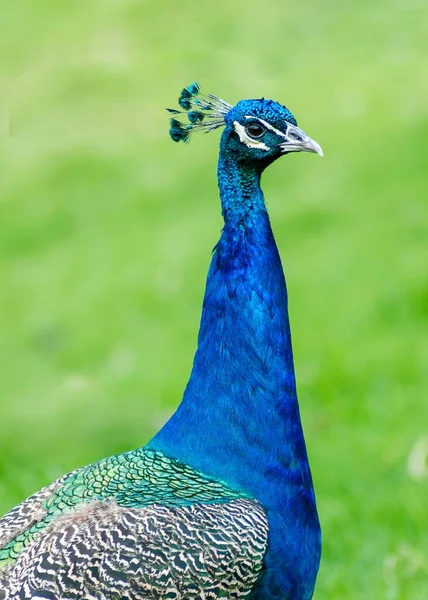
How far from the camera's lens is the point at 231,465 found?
3.44 meters

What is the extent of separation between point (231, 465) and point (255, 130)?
0.94 meters

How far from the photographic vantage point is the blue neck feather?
344 centimetres

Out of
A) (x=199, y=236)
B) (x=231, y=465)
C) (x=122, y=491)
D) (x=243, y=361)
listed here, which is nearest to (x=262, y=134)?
(x=243, y=361)

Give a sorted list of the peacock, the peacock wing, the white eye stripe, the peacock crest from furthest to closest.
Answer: the peacock crest < the white eye stripe < the peacock < the peacock wing

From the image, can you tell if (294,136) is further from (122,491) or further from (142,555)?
(142,555)

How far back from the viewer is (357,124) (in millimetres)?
8391

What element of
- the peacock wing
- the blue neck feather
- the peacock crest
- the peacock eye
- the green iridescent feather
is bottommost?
the peacock wing

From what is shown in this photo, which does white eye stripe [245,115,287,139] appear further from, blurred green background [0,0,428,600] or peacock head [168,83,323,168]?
blurred green background [0,0,428,600]

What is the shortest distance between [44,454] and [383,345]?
1868 mm

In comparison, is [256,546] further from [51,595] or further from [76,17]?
[76,17]

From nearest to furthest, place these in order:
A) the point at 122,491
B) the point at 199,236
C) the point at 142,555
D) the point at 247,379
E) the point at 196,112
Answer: the point at 142,555 → the point at 122,491 → the point at 247,379 → the point at 196,112 → the point at 199,236

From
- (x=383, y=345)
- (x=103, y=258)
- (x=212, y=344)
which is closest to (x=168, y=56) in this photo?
(x=103, y=258)

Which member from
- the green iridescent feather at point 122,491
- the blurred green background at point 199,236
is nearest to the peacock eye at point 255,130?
the green iridescent feather at point 122,491

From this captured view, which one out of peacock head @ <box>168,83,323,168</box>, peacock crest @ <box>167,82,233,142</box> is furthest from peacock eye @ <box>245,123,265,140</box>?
peacock crest @ <box>167,82,233,142</box>
